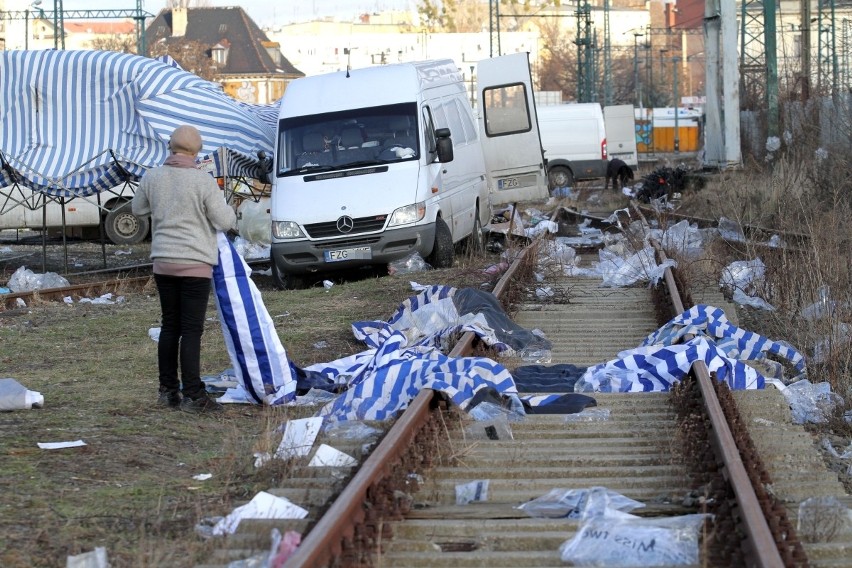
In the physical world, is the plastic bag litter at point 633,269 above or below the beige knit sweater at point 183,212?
below

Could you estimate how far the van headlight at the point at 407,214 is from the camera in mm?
15008

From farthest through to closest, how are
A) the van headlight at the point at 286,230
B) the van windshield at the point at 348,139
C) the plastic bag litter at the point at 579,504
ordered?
the van windshield at the point at 348,139, the van headlight at the point at 286,230, the plastic bag litter at the point at 579,504

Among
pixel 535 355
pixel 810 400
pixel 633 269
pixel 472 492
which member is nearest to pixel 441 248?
pixel 633 269

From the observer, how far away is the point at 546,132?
133ft

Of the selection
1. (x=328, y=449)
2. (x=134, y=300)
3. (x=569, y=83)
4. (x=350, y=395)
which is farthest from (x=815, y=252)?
(x=569, y=83)

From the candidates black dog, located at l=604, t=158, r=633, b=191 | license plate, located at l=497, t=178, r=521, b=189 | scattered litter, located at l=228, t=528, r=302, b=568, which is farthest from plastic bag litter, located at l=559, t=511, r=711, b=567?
black dog, located at l=604, t=158, r=633, b=191

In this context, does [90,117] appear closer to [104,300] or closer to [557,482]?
[104,300]

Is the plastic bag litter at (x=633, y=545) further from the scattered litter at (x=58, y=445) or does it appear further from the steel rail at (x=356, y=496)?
the scattered litter at (x=58, y=445)

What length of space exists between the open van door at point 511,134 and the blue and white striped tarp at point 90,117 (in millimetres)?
6242

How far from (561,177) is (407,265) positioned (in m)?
25.8

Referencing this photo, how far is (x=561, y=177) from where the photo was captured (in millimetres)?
40500

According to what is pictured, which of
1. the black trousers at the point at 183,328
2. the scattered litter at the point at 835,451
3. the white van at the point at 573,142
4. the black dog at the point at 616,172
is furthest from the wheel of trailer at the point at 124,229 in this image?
the scattered litter at the point at 835,451

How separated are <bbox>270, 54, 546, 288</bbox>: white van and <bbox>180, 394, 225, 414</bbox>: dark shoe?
7.50m

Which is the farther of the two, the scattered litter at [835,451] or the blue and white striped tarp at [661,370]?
the blue and white striped tarp at [661,370]
